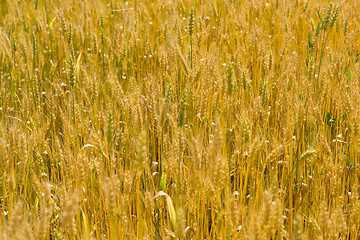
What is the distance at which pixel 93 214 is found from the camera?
4.50 feet

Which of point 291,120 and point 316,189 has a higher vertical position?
point 291,120

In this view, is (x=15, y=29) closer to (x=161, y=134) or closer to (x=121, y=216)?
(x=161, y=134)

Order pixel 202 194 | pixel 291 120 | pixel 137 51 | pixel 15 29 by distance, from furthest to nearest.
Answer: pixel 15 29, pixel 137 51, pixel 291 120, pixel 202 194

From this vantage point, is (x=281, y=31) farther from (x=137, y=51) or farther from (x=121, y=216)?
(x=121, y=216)

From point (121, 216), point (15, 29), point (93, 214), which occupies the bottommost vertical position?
point (93, 214)

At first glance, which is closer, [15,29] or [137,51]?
[137,51]

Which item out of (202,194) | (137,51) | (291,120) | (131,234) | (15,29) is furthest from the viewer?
(15,29)

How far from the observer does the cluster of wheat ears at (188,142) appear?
1158 millimetres

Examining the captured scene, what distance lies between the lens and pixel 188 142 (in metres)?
1.38

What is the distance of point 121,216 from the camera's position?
3.81 feet

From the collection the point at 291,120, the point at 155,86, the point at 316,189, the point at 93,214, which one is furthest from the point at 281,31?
the point at 93,214

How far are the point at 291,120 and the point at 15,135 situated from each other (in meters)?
0.93

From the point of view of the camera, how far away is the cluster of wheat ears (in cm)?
116

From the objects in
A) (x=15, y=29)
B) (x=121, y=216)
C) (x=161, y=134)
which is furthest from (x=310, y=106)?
(x=15, y=29)
